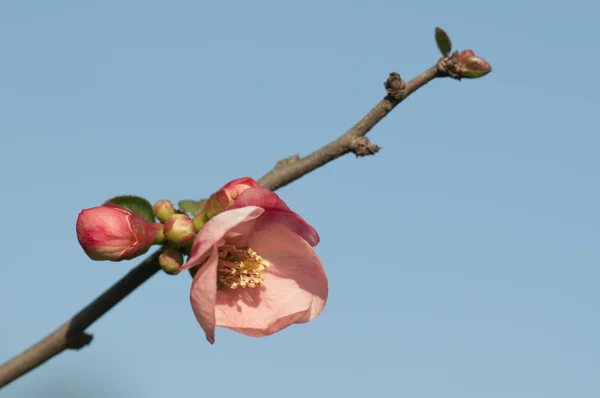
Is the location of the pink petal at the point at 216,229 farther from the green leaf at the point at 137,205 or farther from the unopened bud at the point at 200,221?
the green leaf at the point at 137,205

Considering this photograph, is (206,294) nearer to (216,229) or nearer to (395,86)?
(216,229)

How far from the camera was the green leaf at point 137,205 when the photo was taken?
5.79ft

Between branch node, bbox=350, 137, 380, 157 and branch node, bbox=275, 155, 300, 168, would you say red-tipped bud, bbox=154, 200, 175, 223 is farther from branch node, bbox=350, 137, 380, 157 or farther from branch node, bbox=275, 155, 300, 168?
branch node, bbox=350, 137, 380, 157

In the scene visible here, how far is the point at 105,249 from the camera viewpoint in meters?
1.59

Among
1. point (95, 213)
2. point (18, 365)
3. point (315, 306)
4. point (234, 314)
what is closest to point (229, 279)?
point (234, 314)

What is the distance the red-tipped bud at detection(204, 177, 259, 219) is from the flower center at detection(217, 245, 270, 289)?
0.11 m

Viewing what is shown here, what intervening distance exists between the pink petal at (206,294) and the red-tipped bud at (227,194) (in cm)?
10

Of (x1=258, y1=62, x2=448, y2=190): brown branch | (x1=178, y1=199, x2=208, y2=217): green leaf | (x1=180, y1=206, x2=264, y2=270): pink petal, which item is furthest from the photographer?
(x1=178, y1=199, x2=208, y2=217): green leaf

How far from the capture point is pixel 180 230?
167 cm

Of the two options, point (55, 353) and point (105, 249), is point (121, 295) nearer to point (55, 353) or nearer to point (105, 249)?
point (105, 249)

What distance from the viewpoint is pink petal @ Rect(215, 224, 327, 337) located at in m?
1.70

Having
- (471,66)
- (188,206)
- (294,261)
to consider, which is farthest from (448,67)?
(188,206)

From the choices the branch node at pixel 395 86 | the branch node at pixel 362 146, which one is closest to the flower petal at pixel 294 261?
the branch node at pixel 362 146

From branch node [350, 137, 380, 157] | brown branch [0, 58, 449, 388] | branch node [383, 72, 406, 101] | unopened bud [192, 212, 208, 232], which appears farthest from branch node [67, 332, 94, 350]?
branch node [383, 72, 406, 101]
